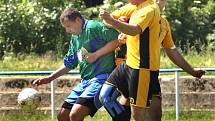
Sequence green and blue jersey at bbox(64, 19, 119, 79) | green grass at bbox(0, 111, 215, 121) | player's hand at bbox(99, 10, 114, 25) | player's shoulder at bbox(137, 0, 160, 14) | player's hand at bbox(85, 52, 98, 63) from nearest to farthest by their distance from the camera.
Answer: player's hand at bbox(99, 10, 114, 25)
player's shoulder at bbox(137, 0, 160, 14)
player's hand at bbox(85, 52, 98, 63)
green and blue jersey at bbox(64, 19, 119, 79)
green grass at bbox(0, 111, 215, 121)

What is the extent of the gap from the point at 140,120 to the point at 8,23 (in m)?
10.9

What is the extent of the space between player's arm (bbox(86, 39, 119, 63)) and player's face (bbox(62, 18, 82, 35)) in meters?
0.33

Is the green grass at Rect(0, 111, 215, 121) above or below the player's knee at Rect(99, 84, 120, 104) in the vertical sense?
below

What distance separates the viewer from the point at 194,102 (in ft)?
38.6

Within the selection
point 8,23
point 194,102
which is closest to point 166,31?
point 194,102

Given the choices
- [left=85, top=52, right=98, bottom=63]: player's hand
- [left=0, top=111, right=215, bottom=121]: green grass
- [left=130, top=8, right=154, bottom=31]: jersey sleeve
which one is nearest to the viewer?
[left=130, top=8, right=154, bottom=31]: jersey sleeve

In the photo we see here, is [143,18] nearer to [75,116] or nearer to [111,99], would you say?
[111,99]

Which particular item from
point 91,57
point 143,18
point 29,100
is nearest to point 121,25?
point 143,18

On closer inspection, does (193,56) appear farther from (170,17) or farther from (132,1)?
(132,1)

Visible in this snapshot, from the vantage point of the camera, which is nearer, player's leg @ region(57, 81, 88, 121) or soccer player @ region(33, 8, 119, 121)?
soccer player @ region(33, 8, 119, 121)

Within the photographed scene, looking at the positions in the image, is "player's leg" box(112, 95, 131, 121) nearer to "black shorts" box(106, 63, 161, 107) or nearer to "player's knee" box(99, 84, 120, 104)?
"player's knee" box(99, 84, 120, 104)

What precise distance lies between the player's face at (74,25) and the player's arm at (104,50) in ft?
1.08

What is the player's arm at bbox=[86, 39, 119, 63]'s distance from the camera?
7.16 m

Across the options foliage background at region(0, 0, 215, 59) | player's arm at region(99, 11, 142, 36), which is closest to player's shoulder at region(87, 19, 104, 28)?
player's arm at region(99, 11, 142, 36)
